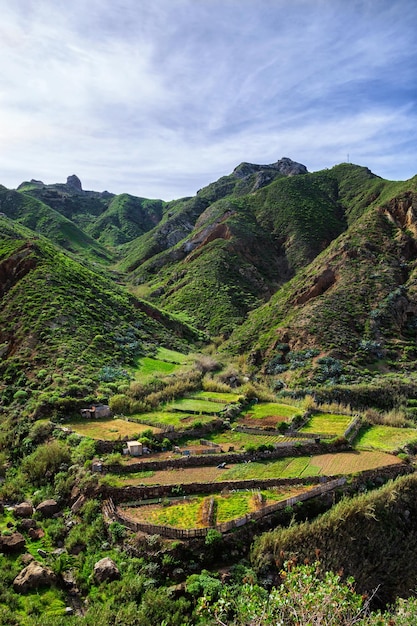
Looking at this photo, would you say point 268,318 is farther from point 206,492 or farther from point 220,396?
point 206,492

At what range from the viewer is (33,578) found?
502 inches

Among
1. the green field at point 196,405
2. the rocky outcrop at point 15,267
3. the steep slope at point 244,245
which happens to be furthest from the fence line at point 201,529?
the steep slope at point 244,245

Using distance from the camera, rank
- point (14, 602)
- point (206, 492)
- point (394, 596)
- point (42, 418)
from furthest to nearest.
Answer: point (42, 418) < point (206, 492) < point (394, 596) < point (14, 602)

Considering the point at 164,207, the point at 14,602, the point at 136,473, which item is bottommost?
the point at 14,602

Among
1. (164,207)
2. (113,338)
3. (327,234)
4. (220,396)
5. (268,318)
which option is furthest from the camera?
(164,207)

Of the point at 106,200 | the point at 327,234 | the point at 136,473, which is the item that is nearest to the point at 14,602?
the point at 136,473

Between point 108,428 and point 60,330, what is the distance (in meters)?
12.1

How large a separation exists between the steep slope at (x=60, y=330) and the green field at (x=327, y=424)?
12.0 m

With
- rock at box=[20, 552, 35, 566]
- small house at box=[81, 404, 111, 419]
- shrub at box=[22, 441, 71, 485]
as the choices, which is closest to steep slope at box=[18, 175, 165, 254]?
small house at box=[81, 404, 111, 419]

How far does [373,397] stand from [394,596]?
1675 cm

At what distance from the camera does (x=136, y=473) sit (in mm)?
17906

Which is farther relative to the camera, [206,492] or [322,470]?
[322,470]

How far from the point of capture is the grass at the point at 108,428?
2055cm

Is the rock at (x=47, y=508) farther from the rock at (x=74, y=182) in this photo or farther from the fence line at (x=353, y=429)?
the rock at (x=74, y=182)
